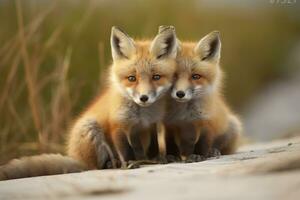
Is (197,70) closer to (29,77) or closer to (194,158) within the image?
(194,158)

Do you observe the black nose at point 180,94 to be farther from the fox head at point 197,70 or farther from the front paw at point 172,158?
the front paw at point 172,158

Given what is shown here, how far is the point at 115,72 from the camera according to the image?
419 cm

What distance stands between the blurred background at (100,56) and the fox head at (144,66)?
989 millimetres

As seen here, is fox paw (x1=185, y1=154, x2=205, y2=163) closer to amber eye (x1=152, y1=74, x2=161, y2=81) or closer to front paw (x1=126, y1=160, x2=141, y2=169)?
front paw (x1=126, y1=160, x2=141, y2=169)

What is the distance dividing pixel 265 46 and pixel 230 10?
3.76 feet

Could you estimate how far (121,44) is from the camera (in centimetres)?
418

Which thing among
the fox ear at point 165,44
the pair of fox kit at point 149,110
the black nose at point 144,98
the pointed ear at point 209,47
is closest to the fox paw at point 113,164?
the pair of fox kit at point 149,110

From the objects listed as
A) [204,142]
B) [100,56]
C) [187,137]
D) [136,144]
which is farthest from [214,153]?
[100,56]

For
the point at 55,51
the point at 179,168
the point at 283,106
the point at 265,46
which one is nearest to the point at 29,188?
the point at 179,168

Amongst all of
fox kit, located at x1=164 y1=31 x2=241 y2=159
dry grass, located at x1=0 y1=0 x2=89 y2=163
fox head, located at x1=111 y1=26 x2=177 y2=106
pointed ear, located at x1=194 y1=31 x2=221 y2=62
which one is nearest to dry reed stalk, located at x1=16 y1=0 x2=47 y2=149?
dry grass, located at x1=0 y1=0 x2=89 y2=163

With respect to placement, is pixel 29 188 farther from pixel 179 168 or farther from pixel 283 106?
pixel 283 106

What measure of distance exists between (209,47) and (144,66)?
0.55 meters

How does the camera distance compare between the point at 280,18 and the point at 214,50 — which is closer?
the point at 214,50

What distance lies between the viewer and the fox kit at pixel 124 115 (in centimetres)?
394
